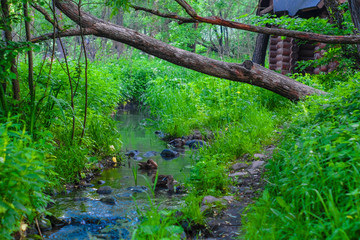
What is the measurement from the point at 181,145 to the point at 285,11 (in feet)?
24.2

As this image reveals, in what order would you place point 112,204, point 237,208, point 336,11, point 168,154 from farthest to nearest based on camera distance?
1. point 336,11
2. point 168,154
3. point 112,204
4. point 237,208

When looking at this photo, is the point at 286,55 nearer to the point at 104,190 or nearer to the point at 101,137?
the point at 101,137

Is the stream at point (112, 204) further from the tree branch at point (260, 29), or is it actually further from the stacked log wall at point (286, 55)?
the stacked log wall at point (286, 55)

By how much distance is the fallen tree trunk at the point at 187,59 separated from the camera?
5781mm

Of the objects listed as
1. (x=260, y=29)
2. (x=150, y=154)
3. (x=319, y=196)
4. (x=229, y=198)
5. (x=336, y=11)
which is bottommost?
(x=150, y=154)

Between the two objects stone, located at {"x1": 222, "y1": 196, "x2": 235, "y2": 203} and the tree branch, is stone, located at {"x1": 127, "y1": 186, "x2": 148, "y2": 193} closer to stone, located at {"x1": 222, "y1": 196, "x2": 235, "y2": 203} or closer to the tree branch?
stone, located at {"x1": 222, "y1": 196, "x2": 235, "y2": 203}

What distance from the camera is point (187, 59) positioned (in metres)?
6.36

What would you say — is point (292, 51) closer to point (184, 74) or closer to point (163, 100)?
point (184, 74)

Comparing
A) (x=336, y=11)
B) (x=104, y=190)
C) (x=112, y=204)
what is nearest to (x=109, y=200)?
(x=112, y=204)

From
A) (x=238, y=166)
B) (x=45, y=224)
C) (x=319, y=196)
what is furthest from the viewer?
(x=238, y=166)

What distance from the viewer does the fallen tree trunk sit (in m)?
5.78

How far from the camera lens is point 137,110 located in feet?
41.0

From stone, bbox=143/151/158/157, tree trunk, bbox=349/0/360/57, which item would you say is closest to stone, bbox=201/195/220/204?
stone, bbox=143/151/158/157

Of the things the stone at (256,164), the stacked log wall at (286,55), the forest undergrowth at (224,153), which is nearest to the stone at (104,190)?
the forest undergrowth at (224,153)
